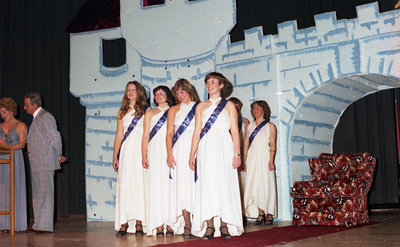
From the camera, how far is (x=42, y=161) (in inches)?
227

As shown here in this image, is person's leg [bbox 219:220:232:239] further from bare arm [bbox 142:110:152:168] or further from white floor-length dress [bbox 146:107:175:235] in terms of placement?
bare arm [bbox 142:110:152:168]

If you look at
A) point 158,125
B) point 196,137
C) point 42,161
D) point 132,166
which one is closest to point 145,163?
point 132,166

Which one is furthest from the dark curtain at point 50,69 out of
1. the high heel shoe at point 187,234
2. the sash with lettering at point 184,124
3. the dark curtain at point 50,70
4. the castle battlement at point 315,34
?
the high heel shoe at point 187,234

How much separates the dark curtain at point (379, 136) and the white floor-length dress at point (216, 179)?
380 cm

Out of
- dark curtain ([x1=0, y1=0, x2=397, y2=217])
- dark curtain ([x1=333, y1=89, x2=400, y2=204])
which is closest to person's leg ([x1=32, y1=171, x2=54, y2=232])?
dark curtain ([x1=0, y1=0, x2=397, y2=217])

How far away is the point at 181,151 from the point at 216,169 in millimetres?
544

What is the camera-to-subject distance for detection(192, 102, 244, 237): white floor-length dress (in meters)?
4.61

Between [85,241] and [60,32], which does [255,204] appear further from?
[60,32]

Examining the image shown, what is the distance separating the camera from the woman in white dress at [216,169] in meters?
4.61

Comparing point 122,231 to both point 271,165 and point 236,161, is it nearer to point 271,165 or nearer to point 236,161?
point 236,161

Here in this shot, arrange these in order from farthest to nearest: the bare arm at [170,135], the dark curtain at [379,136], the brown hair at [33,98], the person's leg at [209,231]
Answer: the dark curtain at [379,136] → the brown hair at [33,98] → the bare arm at [170,135] → the person's leg at [209,231]

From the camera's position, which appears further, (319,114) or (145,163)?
(319,114)

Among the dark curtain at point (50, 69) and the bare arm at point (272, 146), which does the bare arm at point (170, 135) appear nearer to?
the bare arm at point (272, 146)

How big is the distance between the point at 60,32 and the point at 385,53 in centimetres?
517
